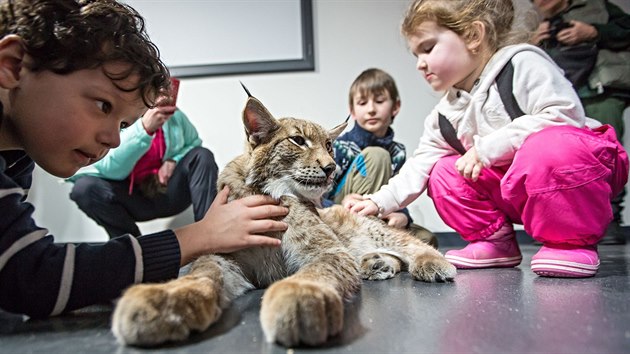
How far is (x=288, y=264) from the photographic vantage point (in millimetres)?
1200

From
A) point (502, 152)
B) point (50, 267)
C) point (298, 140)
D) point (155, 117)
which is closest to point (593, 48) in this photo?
point (502, 152)

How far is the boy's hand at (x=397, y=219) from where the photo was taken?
198 centimetres

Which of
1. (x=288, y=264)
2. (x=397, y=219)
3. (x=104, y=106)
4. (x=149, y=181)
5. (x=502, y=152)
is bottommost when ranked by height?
(x=397, y=219)

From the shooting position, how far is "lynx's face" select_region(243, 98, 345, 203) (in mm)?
1256

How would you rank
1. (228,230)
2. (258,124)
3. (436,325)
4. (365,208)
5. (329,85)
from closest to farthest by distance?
1. (436,325)
2. (228,230)
3. (258,124)
4. (365,208)
5. (329,85)

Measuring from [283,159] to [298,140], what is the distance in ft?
0.28

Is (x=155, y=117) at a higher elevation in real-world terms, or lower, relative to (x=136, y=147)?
higher

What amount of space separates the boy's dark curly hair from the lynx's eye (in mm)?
415

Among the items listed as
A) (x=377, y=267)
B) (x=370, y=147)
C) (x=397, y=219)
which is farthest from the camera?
(x=370, y=147)

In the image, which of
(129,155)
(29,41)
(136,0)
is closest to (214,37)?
(136,0)

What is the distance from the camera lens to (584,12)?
98.3 inches

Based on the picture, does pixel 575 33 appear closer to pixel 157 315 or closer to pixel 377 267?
pixel 377 267

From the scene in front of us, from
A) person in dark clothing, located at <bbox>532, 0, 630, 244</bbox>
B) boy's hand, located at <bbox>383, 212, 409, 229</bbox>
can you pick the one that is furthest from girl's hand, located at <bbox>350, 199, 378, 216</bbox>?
person in dark clothing, located at <bbox>532, 0, 630, 244</bbox>

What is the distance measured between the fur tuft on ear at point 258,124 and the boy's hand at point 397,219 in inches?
32.7
